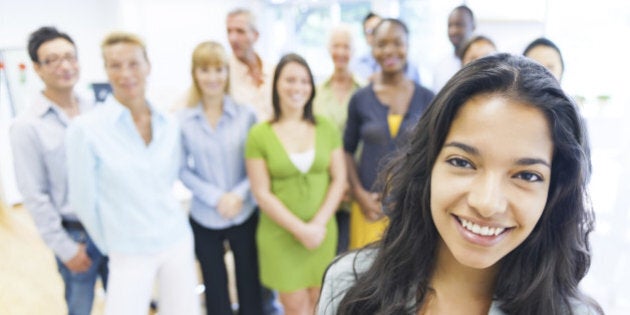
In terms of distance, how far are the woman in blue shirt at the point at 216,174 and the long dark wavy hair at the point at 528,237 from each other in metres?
1.17

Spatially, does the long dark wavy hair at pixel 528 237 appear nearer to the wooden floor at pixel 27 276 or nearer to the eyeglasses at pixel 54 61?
the eyeglasses at pixel 54 61

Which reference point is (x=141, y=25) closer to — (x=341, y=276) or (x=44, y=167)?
(x=44, y=167)

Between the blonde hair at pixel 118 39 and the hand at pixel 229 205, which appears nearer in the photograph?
the blonde hair at pixel 118 39

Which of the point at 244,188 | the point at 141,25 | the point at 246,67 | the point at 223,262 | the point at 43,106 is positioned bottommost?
the point at 223,262

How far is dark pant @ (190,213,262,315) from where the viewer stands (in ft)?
6.79

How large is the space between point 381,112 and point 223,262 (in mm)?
1088

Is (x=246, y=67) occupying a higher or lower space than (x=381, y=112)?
higher

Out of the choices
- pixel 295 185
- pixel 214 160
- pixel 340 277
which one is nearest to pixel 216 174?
pixel 214 160

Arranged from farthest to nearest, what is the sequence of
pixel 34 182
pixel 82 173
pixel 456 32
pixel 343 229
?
pixel 456 32 < pixel 343 229 < pixel 34 182 < pixel 82 173

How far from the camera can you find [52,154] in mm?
1769

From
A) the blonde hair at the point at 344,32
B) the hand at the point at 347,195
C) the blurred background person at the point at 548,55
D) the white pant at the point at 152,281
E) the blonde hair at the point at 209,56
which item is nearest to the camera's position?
the white pant at the point at 152,281

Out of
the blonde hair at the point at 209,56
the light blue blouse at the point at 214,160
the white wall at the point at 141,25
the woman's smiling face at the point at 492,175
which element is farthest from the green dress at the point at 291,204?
the white wall at the point at 141,25

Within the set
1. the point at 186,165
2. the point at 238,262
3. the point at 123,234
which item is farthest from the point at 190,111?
the point at 238,262

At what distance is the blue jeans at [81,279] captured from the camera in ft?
6.28
